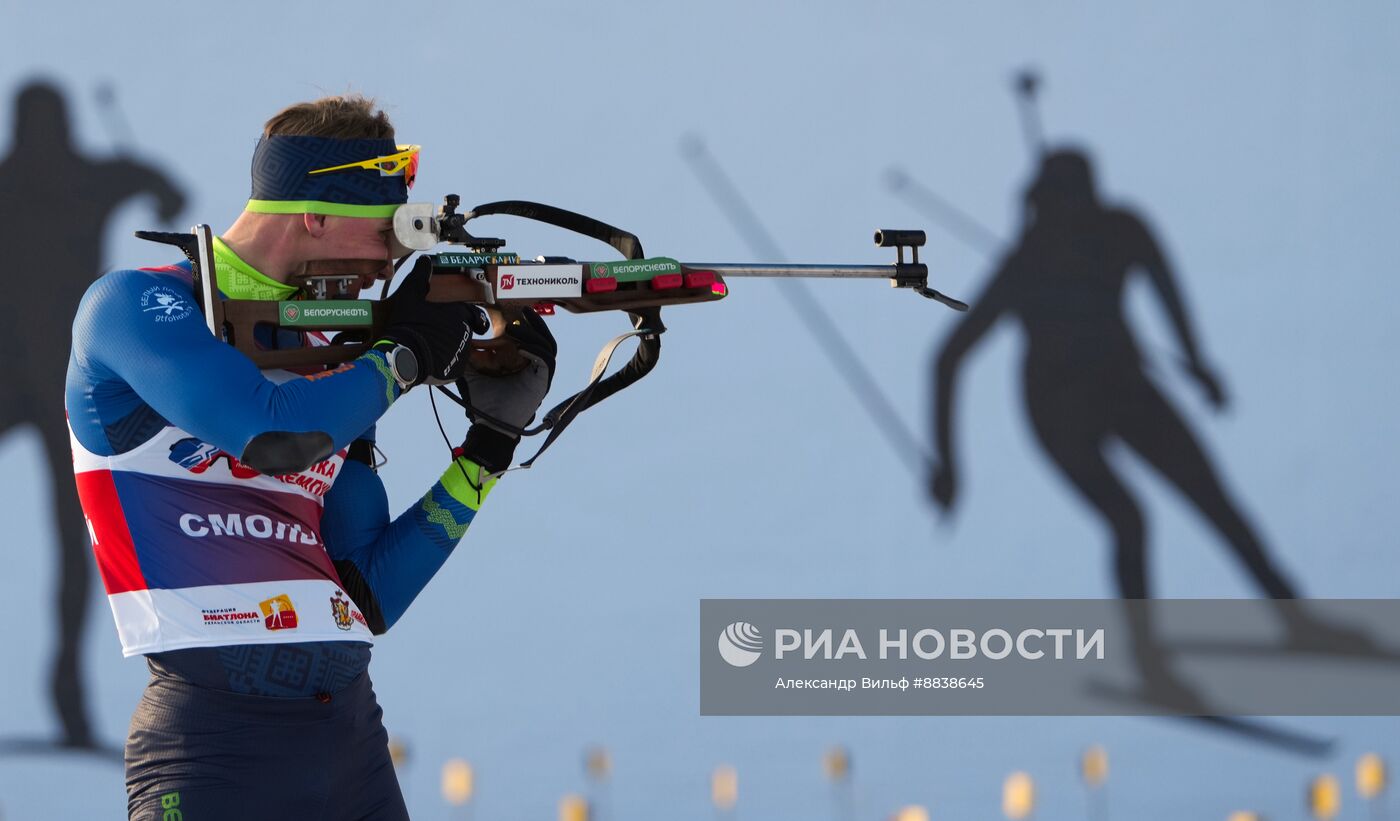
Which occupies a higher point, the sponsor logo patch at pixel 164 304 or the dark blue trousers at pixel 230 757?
the sponsor logo patch at pixel 164 304

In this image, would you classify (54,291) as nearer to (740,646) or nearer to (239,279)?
(740,646)

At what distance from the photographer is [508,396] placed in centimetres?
166

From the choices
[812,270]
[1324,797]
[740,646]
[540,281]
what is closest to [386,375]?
[540,281]

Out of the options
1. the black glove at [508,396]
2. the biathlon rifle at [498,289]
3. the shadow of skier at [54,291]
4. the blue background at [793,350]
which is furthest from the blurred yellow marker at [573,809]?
the black glove at [508,396]

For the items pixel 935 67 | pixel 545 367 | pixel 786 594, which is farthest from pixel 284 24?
pixel 545 367

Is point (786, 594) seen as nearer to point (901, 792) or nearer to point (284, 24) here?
point (901, 792)

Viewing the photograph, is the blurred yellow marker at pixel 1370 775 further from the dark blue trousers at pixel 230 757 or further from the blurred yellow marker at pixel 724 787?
the dark blue trousers at pixel 230 757

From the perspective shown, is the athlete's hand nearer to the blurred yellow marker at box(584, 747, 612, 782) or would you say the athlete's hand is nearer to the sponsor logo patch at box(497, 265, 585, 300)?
the blurred yellow marker at box(584, 747, 612, 782)

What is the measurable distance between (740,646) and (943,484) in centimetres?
62

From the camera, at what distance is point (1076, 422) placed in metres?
3.49

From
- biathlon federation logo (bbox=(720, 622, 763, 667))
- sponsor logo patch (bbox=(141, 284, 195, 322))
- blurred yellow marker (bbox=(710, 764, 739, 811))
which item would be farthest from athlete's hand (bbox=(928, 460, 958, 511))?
sponsor logo patch (bbox=(141, 284, 195, 322))

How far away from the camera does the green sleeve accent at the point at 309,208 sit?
56.6 inches

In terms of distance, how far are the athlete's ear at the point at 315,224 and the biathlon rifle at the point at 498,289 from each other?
5cm

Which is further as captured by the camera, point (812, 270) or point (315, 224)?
point (812, 270)
